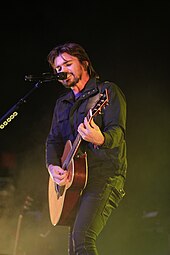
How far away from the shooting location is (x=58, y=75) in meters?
2.77

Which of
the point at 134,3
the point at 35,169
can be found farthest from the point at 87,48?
the point at 35,169

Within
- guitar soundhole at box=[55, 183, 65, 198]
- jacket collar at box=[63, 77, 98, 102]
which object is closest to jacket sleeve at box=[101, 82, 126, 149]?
jacket collar at box=[63, 77, 98, 102]

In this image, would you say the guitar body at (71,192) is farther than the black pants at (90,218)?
Yes

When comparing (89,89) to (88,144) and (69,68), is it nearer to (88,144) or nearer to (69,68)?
(69,68)

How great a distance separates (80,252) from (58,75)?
1.19m

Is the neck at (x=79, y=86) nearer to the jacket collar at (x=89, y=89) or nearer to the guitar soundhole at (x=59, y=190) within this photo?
the jacket collar at (x=89, y=89)

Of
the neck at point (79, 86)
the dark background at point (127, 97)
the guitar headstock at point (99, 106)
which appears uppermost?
the guitar headstock at point (99, 106)

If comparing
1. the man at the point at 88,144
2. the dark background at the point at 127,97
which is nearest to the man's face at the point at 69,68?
the man at the point at 88,144

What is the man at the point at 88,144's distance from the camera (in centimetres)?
230

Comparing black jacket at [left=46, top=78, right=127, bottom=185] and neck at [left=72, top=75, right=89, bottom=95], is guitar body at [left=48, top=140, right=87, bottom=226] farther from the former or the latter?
neck at [left=72, top=75, right=89, bottom=95]

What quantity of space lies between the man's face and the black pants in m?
0.85

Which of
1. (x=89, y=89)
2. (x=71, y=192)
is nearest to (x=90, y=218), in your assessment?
(x=71, y=192)

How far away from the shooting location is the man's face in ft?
9.41

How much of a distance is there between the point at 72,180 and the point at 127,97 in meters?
2.85
